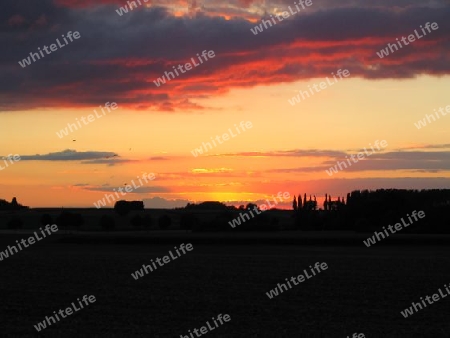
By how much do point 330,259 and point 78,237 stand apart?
39.5 meters

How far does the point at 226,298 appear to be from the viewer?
3020 centimetres

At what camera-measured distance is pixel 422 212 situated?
91.4m

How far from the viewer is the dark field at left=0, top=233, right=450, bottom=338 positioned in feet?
77.0

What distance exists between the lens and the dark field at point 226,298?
2348cm

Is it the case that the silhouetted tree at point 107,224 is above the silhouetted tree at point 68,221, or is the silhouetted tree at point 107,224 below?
below

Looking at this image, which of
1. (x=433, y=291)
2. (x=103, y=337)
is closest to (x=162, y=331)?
(x=103, y=337)

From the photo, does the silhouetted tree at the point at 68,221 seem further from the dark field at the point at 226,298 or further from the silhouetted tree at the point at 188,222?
the dark field at the point at 226,298
